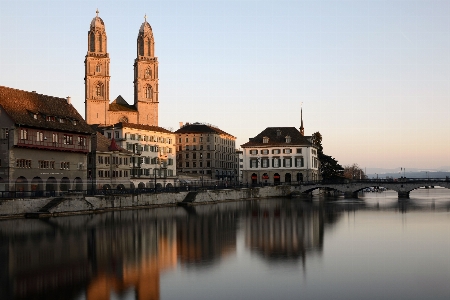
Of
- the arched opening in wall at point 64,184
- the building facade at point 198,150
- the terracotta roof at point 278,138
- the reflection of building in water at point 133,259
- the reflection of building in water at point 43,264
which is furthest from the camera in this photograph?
the building facade at point 198,150

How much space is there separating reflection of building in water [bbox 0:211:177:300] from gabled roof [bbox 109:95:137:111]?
78875mm

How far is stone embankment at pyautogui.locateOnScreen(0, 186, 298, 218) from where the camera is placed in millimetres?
55438

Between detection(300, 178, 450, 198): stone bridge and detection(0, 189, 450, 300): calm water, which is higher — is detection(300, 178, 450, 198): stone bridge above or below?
above

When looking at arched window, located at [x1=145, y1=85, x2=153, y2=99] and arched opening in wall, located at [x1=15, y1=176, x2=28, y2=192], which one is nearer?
arched opening in wall, located at [x1=15, y1=176, x2=28, y2=192]

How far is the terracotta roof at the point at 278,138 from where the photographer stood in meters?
117

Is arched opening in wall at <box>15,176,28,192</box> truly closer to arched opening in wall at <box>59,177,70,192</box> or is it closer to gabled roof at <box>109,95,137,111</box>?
arched opening in wall at <box>59,177,70,192</box>

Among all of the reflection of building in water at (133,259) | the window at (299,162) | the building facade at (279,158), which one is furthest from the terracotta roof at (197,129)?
the reflection of building in water at (133,259)

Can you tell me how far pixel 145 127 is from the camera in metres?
104

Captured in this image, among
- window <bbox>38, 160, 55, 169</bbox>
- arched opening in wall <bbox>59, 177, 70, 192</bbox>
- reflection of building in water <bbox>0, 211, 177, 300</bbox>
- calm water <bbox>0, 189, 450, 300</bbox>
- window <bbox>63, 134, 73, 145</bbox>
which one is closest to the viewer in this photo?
reflection of building in water <bbox>0, 211, 177, 300</bbox>

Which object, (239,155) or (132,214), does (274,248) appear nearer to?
(132,214)

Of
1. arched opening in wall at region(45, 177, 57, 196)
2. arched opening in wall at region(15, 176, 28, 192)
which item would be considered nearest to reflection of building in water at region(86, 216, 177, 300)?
arched opening in wall at region(15, 176, 28, 192)

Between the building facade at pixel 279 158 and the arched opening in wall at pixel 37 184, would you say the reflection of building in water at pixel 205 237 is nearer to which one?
the arched opening in wall at pixel 37 184

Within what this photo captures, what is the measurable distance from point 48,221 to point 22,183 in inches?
448

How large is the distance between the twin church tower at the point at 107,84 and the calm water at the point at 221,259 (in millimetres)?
70783
